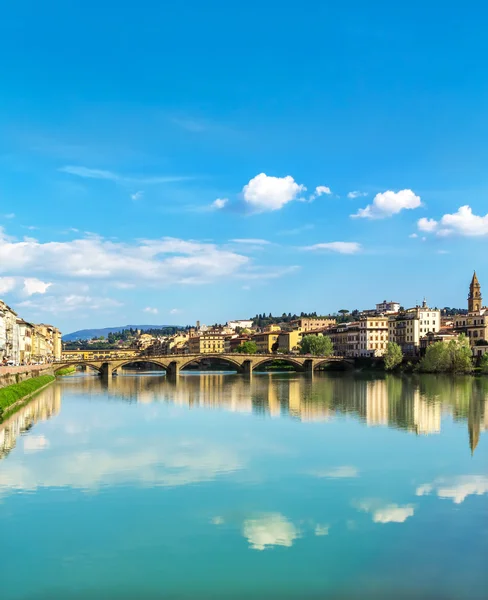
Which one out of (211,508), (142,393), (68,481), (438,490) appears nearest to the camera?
(211,508)

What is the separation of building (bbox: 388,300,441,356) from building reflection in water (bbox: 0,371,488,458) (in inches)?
1295

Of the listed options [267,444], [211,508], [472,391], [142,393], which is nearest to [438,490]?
[211,508]

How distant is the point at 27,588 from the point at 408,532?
25.9 feet

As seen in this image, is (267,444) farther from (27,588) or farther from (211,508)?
(27,588)

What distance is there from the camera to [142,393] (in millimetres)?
58438

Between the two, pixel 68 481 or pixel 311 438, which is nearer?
pixel 68 481

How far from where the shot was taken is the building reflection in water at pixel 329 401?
3456 cm

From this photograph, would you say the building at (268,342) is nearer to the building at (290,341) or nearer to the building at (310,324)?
the building at (290,341)

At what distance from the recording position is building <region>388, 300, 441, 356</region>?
10331 centimetres

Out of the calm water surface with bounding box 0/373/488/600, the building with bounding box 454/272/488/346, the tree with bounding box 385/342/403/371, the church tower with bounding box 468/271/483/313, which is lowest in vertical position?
the calm water surface with bounding box 0/373/488/600

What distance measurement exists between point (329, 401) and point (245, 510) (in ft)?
102

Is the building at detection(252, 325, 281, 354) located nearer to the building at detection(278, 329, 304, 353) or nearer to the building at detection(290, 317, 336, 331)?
the building at detection(278, 329, 304, 353)

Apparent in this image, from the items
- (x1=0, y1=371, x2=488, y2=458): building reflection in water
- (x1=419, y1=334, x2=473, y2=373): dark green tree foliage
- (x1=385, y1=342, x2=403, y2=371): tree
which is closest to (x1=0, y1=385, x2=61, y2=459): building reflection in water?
(x1=0, y1=371, x2=488, y2=458): building reflection in water

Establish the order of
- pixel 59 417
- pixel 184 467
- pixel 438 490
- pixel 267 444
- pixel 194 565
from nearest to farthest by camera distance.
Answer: pixel 194 565, pixel 438 490, pixel 184 467, pixel 267 444, pixel 59 417
